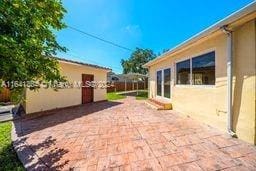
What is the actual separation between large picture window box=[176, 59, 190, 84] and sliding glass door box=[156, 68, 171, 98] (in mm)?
1269

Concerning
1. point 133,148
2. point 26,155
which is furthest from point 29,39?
point 133,148

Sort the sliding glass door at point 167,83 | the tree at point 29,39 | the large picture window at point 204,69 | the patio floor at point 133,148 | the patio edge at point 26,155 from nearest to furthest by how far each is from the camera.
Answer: the tree at point 29,39
the patio floor at point 133,148
the patio edge at point 26,155
the large picture window at point 204,69
the sliding glass door at point 167,83

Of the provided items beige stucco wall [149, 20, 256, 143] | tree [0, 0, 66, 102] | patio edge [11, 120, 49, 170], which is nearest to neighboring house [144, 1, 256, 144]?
beige stucco wall [149, 20, 256, 143]

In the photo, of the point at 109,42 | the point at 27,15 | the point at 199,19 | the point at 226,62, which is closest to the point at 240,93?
the point at 226,62

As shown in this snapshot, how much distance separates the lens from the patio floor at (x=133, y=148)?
11.8ft

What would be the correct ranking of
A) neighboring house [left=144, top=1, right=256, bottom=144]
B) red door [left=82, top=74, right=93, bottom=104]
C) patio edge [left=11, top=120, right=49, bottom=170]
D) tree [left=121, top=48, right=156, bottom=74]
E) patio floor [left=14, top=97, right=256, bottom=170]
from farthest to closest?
tree [left=121, top=48, right=156, bottom=74] → red door [left=82, top=74, right=93, bottom=104] → neighboring house [left=144, top=1, right=256, bottom=144] → patio edge [left=11, top=120, right=49, bottom=170] → patio floor [left=14, top=97, right=256, bottom=170]

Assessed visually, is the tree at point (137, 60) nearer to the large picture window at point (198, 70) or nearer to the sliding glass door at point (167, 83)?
the sliding glass door at point (167, 83)

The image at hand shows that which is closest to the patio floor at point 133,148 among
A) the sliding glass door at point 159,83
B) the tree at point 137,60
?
the sliding glass door at point 159,83

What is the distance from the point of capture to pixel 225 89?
5363 mm

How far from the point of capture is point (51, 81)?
4461 mm

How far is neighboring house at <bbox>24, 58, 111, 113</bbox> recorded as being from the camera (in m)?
9.90

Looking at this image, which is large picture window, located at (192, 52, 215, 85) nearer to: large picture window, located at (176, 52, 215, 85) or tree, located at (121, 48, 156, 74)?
large picture window, located at (176, 52, 215, 85)

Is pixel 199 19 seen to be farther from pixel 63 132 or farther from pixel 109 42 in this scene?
pixel 63 132

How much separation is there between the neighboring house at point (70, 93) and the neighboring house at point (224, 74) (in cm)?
658
